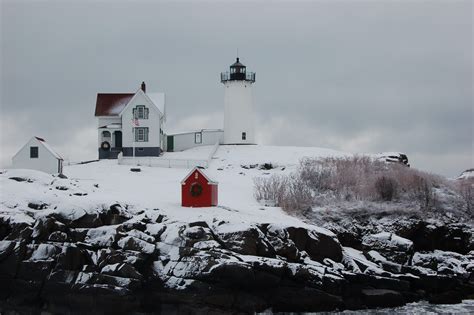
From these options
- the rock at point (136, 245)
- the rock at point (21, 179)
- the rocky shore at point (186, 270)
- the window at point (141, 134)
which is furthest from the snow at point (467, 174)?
the rock at point (21, 179)

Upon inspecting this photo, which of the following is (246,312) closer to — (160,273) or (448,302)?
(160,273)

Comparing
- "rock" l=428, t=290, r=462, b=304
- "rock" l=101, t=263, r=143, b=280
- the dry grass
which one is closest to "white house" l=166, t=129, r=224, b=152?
the dry grass

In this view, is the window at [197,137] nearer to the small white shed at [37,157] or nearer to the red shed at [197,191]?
the small white shed at [37,157]

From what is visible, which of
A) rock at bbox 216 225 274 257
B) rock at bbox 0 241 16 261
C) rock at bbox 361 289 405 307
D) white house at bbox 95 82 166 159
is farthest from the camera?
white house at bbox 95 82 166 159

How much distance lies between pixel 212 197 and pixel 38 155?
17.2 metres

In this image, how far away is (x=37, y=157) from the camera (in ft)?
194

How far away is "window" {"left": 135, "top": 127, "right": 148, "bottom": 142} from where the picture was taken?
2768 inches

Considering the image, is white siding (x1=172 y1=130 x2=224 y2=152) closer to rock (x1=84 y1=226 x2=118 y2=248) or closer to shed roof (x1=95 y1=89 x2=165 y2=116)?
shed roof (x1=95 y1=89 x2=165 y2=116)

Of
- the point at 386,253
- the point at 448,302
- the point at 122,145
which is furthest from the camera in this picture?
the point at 122,145

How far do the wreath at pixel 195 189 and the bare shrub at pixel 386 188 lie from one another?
13.3 metres

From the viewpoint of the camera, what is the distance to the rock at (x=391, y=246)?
46031 millimetres

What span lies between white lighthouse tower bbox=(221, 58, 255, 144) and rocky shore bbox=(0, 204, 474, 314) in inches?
1312

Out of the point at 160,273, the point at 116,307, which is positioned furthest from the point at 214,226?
the point at 116,307

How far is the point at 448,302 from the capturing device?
1626 inches
